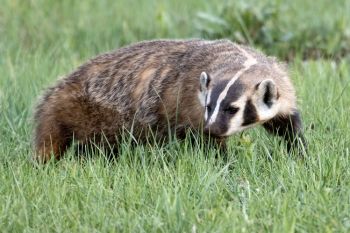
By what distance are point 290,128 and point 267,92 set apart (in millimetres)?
445

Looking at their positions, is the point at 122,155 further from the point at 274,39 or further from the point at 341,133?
the point at 274,39

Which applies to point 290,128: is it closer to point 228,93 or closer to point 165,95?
point 228,93

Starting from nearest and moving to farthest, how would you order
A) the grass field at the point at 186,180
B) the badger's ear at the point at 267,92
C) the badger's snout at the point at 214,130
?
1. the grass field at the point at 186,180
2. the badger's snout at the point at 214,130
3. the badger's ear at the point at 267,92

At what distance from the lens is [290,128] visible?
5.47 m

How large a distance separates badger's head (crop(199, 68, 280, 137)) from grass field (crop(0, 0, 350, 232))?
0.69 ft

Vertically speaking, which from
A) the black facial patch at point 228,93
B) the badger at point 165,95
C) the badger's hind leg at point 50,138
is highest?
the black facial patch at point 228,93

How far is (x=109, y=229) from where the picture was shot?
4188mm

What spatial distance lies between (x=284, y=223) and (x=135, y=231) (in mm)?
665

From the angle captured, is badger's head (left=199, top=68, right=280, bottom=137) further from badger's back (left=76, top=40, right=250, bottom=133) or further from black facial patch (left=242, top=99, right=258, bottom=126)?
badger's back (left=76, top=40, right=250, bottom=133)

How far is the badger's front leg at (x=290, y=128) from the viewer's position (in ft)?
17.7

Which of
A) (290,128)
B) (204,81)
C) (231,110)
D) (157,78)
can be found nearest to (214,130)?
(231,110)

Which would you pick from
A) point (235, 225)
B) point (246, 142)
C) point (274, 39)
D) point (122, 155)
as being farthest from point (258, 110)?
point (274, 39)

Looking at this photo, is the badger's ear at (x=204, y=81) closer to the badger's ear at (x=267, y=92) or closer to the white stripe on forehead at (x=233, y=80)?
the white stripe on forehead at (x=233, y=80)

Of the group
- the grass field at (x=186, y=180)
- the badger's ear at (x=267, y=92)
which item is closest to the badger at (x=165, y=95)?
the badger's ear at (x=267, y=92)
